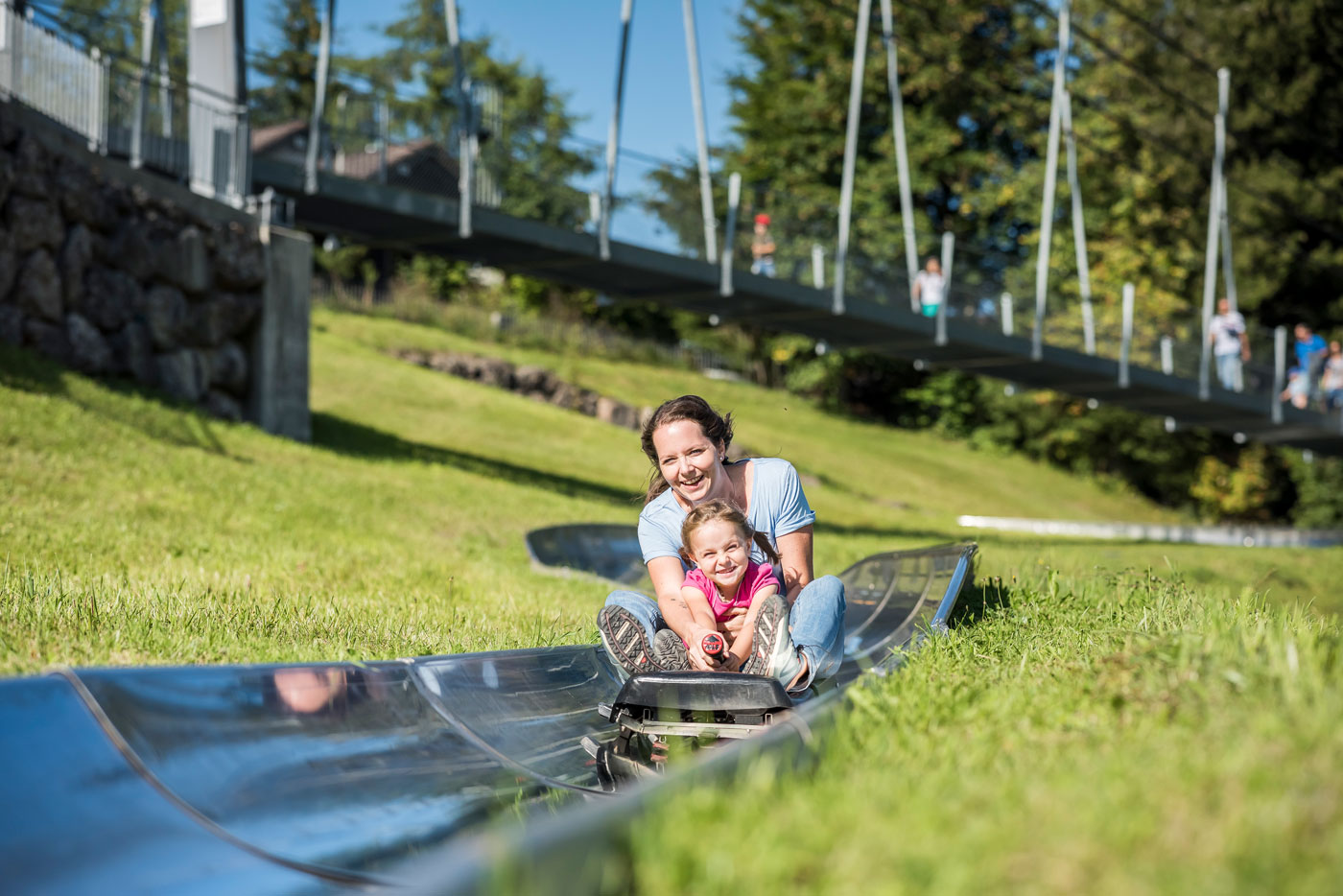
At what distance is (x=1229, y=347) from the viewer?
2189 centimetres

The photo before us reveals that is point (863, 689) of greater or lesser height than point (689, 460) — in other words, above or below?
below

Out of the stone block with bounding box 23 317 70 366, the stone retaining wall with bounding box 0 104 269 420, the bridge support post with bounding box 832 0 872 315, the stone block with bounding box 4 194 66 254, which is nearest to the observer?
the stone block with bounding box 4 194 66 254

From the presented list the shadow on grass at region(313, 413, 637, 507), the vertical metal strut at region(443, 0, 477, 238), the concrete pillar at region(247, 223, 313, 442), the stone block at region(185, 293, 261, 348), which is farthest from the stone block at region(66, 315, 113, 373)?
the vertical metal strut at region(443, 0, 477, 238)

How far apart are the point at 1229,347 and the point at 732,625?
2020 centimetres

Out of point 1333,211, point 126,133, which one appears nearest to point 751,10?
point 1333,211

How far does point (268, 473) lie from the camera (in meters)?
10.6

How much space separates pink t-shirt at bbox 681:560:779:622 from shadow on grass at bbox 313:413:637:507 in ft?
31.0

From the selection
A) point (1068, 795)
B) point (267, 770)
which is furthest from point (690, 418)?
point (1068, 795)

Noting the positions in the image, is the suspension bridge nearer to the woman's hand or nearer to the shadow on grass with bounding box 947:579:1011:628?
the shadow on grass with bounding box 947:579:1011:628

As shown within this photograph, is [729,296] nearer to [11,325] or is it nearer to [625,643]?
[11,325]

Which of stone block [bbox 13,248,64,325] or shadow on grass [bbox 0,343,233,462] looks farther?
stone block [bbox 13,248,64,325]

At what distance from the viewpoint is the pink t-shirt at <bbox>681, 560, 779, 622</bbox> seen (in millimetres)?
4258

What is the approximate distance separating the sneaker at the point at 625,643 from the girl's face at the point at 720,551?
31cm

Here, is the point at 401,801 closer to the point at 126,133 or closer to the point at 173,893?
the point at 173,893
